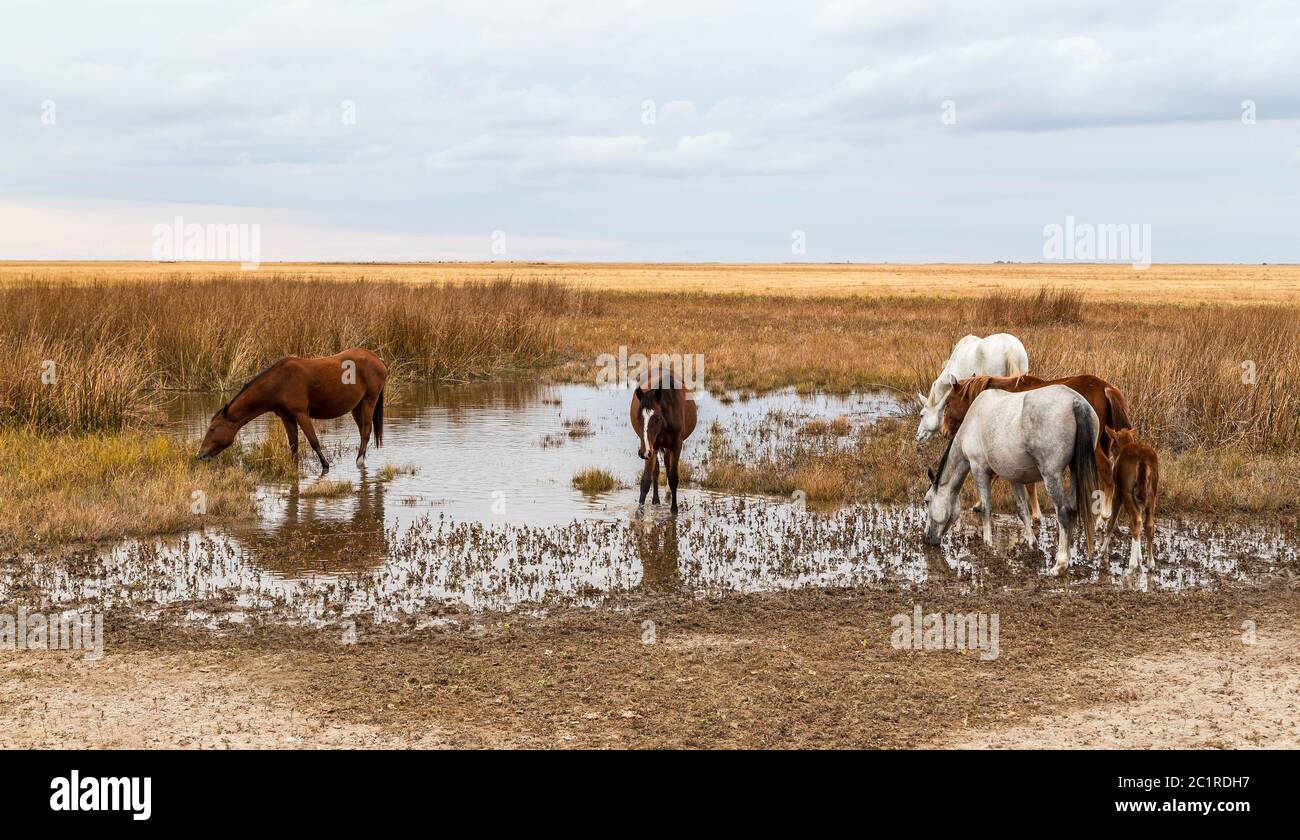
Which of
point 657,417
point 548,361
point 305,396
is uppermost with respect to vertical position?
point 548,361

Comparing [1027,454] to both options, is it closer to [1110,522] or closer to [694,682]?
[1110,522]

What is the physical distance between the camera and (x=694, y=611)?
8.02m

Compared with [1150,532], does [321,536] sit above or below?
below

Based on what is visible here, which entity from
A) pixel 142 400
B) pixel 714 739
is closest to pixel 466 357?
pixel 142 400

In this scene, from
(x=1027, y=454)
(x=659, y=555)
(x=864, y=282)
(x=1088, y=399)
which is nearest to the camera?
(x=1027, y=454)

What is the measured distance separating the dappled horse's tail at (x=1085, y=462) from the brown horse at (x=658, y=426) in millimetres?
3747

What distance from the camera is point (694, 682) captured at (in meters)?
6.43

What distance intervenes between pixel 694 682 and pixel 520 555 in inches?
135

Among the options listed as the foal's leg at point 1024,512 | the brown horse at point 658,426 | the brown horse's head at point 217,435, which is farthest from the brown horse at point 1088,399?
the brown horse's head at point 217,435

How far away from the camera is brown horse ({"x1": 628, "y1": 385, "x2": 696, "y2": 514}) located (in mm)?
10883

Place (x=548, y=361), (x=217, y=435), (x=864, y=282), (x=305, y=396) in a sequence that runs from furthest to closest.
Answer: (x=864, y=282)
(x=548, y=361)
(x=305, y=396)
(x=217, y=435)

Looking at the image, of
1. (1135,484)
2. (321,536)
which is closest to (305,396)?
(321,536)

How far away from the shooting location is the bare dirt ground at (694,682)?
18.5 ft

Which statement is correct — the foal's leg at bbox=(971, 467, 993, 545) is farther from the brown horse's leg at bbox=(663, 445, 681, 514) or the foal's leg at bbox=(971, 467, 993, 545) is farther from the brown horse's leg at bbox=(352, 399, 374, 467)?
the brown horse's leg at bbox=(352, 399, 374, 467)
